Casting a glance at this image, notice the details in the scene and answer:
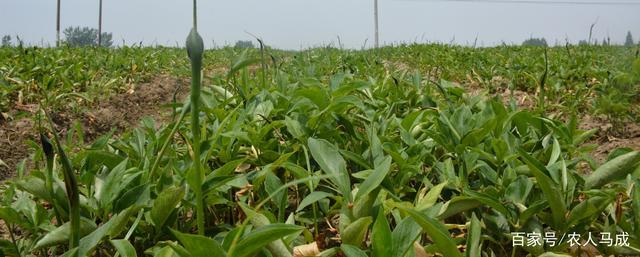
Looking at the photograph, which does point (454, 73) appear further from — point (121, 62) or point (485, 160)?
point (485, 160)

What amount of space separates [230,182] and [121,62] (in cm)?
532

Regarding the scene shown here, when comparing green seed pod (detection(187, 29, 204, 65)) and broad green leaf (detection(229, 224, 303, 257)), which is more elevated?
green seed pod (detection(187, 29, 204, 65))

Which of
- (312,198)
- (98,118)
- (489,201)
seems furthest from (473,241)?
(98,118)

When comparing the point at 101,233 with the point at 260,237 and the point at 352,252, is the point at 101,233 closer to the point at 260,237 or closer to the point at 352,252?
the point at 260,237

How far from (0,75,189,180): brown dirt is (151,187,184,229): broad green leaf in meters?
0.70

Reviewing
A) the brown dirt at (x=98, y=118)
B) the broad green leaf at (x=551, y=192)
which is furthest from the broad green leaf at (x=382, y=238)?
the brown dirt at (x=98, y=118)

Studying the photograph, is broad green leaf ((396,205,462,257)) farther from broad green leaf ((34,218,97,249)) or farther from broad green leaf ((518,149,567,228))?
broad green leaf ((34,218,97,249))

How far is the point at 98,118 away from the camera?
405cm

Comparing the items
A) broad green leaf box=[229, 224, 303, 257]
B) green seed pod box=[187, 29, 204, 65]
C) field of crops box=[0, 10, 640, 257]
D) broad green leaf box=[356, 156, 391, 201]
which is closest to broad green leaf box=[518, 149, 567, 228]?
field of crops box=[0, 10, 640, 257]

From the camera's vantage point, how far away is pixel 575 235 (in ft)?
4.21

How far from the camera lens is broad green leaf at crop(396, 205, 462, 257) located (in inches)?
36.6

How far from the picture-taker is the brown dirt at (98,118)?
3.09m

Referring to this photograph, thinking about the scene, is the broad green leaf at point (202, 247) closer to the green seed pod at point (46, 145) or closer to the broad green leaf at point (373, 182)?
the green seed pod at point (46, 145)

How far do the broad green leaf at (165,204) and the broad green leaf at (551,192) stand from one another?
77 centimetres
